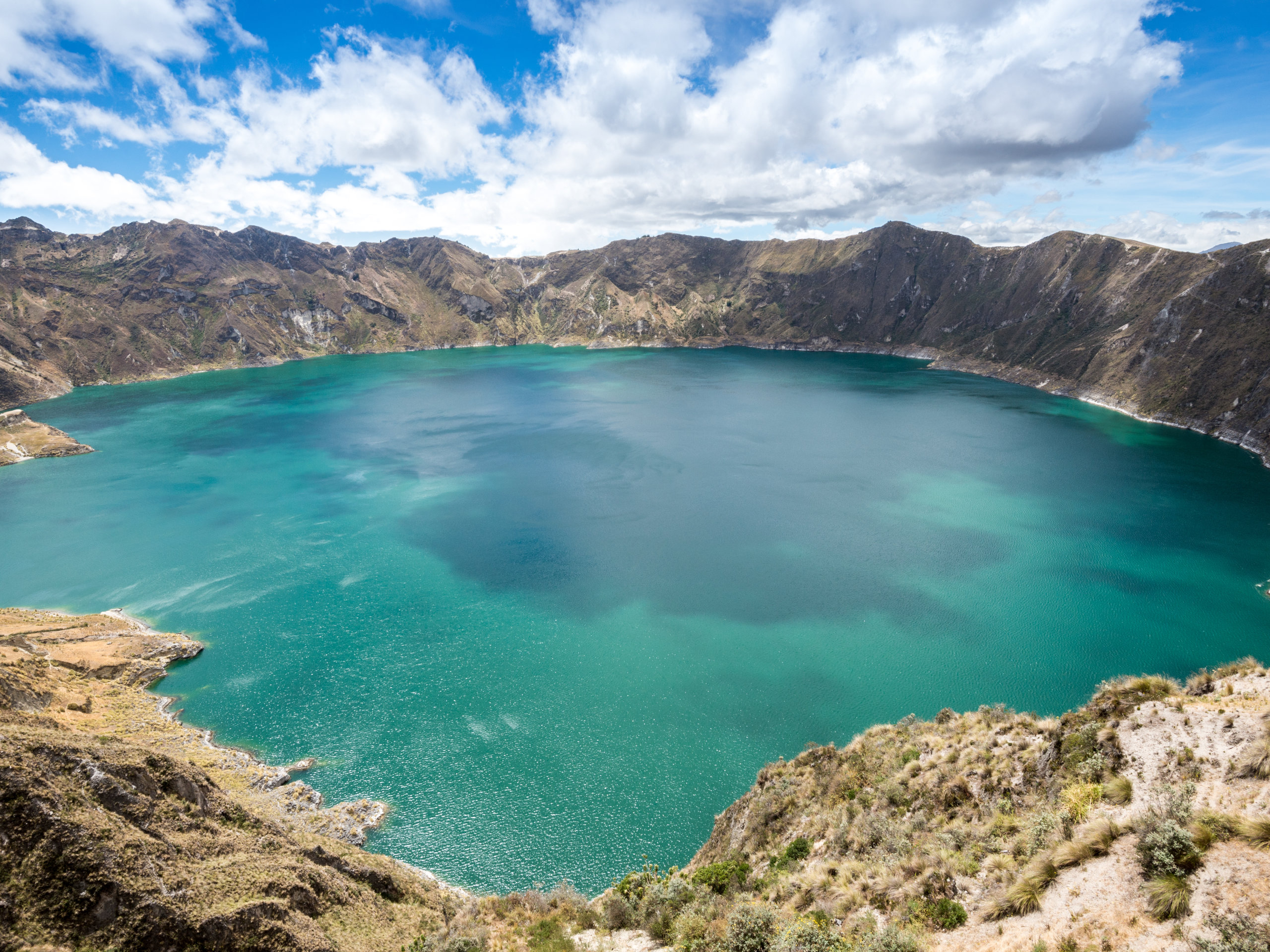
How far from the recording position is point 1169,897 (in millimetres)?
11586

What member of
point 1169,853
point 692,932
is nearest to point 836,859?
point 692,932

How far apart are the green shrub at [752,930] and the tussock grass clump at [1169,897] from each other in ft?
29.7

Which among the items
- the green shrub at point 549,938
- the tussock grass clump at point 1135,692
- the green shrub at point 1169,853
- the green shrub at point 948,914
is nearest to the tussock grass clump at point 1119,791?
the tussock grass clump at point 1135,692

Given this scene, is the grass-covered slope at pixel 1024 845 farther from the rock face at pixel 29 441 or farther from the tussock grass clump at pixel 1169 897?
the rock face at pixel 29 441

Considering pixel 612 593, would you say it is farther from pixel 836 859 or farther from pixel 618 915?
pixel 836 859

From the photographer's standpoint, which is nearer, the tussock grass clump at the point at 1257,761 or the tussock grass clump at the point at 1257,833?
the tussock grass clump at the point at 1257,833

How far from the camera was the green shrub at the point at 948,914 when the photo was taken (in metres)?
14.6

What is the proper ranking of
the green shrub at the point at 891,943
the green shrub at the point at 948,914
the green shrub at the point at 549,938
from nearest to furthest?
the green shrub at the point at 891,943
the green shrub at the point at 948,914
the green shrub at the point at 549,938

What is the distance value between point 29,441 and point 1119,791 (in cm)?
15069

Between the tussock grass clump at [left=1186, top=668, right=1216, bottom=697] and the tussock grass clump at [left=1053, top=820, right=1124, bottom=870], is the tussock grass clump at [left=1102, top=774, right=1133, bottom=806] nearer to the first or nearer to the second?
the tussock grass clump at [left=1053, top=820, right=1124, bottom=870]

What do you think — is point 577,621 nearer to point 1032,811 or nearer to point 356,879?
point 356,879

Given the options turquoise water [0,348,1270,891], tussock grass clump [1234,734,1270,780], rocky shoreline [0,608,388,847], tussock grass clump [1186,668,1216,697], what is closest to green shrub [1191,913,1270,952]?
tussock grass clump [1234,734,1270,780]

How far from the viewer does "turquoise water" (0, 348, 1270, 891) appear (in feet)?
121

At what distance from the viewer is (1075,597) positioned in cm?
5434
